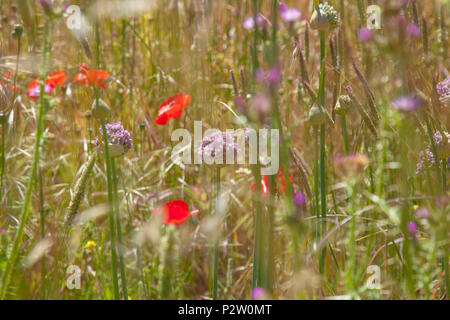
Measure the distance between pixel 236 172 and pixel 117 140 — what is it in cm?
48

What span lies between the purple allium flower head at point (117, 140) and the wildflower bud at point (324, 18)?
1.09ft

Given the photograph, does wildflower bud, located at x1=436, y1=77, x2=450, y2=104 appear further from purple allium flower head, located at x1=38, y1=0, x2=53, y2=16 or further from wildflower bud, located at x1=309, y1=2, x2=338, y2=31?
purple allium flower head, located at x1=38, y1=0, x2=53, y2=16

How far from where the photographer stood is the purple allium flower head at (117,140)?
0.76 m

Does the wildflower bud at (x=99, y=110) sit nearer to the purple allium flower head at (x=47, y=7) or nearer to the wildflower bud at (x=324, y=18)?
the purple allium flower head at (x=47, y=7)

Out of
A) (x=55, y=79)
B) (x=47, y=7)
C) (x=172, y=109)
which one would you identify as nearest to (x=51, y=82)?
(x=55, y=79)

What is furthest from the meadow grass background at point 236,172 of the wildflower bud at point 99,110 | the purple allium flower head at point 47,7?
the wildflower bud at point 99,110

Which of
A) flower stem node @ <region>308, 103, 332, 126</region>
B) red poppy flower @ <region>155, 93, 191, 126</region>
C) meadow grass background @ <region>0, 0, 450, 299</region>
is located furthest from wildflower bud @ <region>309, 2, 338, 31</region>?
red poppy flower @ <region>155, 93, 191, 126</region>

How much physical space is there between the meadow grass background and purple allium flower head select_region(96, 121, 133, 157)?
0.06 metres

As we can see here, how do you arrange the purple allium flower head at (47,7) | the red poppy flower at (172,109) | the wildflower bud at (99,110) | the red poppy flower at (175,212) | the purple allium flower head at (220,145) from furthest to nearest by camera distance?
the red poppy flower at (172,109), the red poppy flower at (175,212), the purple allium flower head at (220,145), the wildflower bud at (99,110), the purple allium flower head at (47,7)

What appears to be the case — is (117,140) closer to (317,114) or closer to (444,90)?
(317,114)

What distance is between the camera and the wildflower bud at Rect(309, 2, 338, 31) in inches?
29.5

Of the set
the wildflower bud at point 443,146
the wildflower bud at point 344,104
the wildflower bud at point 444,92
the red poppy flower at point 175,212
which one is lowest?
the red poppy flower at point 175,212

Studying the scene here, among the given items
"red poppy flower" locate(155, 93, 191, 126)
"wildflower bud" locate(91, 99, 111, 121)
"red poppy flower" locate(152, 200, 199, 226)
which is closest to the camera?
"wildflower bud" locate(91, 99, 111, 121)
